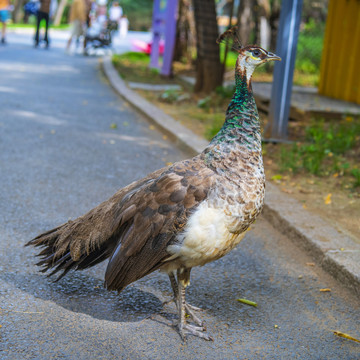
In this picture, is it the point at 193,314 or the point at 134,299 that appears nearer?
the point at 193,314

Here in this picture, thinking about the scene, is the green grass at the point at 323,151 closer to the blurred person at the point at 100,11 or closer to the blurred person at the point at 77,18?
the blurred person at the point at 77,18

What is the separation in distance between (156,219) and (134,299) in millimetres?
787

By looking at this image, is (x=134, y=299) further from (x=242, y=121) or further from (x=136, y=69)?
(x=136, y=69)

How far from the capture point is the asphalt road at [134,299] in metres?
3.16

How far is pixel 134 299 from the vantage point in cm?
370

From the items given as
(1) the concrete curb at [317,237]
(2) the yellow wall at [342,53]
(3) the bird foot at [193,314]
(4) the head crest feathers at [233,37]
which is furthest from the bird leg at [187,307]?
(2) the yellow wall at [342,53]

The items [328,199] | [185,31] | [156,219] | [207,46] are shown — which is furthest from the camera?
[185,31]

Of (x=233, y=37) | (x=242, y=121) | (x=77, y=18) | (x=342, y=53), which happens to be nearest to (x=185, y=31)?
(x=77, y=18)

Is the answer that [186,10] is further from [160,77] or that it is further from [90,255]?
[90,255]

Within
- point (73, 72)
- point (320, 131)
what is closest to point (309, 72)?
point (73, 72)

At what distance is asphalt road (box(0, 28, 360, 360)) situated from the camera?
3.16 m

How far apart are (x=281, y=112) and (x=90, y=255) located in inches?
196

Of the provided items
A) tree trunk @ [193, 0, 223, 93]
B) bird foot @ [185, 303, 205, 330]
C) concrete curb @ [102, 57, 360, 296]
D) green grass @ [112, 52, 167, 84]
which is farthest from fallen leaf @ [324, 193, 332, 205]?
green grass @ [112, 52, 167, 84]

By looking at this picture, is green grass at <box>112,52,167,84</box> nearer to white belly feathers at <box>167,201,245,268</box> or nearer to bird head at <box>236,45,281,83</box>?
bird head at <box>236,45,281,83</box>
